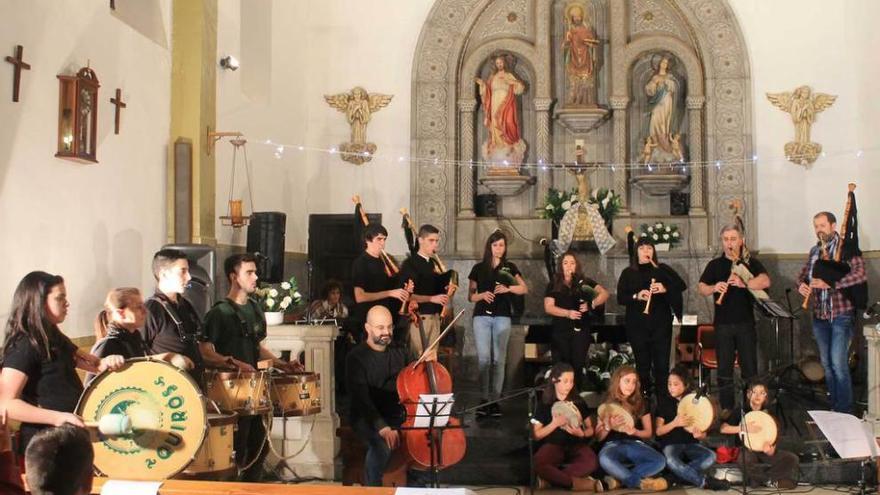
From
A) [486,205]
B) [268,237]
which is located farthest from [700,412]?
[486,205]

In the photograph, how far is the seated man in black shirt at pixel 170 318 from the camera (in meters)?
5.42

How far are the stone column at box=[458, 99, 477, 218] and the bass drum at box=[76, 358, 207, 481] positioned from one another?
8282 mm

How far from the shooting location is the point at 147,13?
8898 mm

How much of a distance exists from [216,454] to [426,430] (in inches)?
57.1

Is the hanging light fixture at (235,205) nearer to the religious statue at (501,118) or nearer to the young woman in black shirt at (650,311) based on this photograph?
the religious statue at (501,118)

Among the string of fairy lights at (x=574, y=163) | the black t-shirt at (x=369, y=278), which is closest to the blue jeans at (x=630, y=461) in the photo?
the black t-shirt at (x=369, y=278)

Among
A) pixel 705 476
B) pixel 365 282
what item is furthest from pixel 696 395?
pixel 365 282

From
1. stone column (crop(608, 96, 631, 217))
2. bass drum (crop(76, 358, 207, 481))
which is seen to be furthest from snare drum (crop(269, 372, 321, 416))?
stone column (crop(608, 96, 631, 217))

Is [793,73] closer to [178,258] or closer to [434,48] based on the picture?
[434,48]

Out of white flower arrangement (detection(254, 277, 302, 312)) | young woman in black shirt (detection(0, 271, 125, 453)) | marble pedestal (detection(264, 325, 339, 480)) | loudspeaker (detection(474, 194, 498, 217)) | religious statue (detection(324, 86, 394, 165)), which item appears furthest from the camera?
loudspeaker (detection(474, 194, 498, 217))

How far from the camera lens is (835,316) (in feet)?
28.4

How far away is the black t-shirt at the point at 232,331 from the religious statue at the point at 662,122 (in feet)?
24.9

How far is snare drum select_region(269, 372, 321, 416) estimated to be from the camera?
585cm

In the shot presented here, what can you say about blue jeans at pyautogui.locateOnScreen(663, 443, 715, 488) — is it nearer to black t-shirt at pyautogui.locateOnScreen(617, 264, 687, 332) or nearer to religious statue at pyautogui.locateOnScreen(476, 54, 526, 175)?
black t-shirt at pyautogui.locateOnScreen(617, 264, 687, 332)
